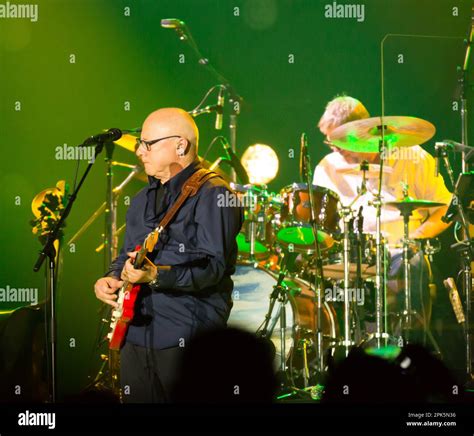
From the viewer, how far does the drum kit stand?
6.25 m

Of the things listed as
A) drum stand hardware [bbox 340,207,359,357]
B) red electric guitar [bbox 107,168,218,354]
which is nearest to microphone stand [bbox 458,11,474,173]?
drum stand hardware [bbox 340,207,359,357]

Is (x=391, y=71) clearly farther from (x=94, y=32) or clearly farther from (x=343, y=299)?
(x=94, y=32)

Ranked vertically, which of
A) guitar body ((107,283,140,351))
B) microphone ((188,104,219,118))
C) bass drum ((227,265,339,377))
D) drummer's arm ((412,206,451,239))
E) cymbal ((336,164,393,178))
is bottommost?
bass drum ((227,265,339,377))

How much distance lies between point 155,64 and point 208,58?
0.50m

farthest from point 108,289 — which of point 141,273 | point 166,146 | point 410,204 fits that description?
point 410,204

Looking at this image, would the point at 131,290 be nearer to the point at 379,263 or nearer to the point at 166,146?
the point at 166,146

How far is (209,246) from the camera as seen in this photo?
3709 mm

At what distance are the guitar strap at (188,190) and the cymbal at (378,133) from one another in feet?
8.83

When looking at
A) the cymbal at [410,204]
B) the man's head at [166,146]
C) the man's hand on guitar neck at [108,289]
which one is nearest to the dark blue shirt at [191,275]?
the man's hand on guitar neck at [108,289]

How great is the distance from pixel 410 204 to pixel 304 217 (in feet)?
3.29

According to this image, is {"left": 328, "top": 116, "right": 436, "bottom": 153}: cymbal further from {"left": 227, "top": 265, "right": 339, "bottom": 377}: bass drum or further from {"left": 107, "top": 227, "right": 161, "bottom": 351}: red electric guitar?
{"left": 107, "top": 227, "right": 161, "bottom": 351}: red electric guitar

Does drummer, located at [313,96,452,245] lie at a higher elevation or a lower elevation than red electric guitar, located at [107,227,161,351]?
higher

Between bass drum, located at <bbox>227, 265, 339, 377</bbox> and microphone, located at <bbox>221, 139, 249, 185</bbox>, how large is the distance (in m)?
0.80

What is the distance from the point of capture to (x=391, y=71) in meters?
6.72
